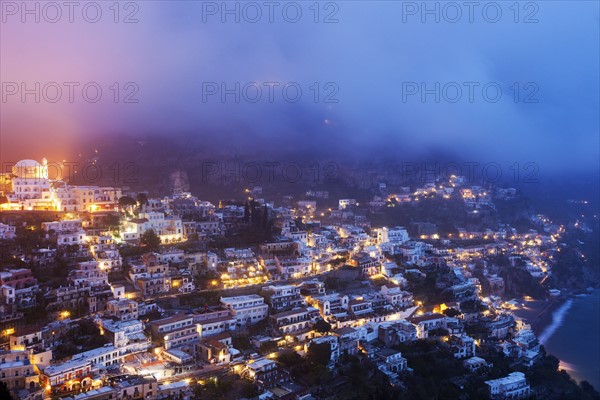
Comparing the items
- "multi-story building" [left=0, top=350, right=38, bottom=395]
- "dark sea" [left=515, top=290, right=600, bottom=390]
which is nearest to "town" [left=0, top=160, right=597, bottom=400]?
"multi-story building" [left=0, top=350, right=38, bottom=395]

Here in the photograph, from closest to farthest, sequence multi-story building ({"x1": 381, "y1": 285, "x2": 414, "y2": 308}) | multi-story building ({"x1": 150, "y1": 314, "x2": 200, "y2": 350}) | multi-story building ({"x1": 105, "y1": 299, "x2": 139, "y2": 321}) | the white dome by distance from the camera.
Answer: multi-story building ({"x1": 150, "y1": 314, "x2": 200, "y2": 350}) → multi-story building ({"x1": 105, "y1": 299, "x2": 139, "y2": 321}) → multi-story building ({"x1": 381, "y1": 285, "x2": 414, "y2": 308}) → the white dome

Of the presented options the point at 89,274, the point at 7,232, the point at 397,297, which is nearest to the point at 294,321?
the point at 397,297

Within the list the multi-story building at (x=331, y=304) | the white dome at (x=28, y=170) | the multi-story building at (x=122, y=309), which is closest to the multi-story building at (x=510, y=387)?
the multi-story building at (x=331, y=304)

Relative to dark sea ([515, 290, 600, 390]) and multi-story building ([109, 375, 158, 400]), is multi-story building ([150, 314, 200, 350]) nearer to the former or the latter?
multi-story building ([109, 375, 158, 400])

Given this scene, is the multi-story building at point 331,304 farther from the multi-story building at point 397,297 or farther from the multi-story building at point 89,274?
the multi-story building at point 89,274

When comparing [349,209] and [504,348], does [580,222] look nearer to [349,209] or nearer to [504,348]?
[349,209]

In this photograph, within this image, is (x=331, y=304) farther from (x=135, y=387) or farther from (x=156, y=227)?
(x=135, y=387)
